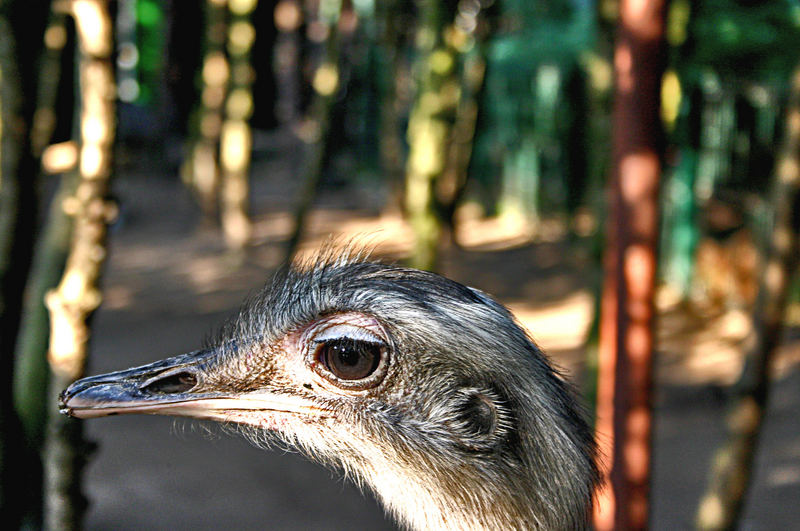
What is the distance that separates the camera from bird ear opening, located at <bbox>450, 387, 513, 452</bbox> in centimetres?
185

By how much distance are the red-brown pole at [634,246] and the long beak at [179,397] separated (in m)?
1.04

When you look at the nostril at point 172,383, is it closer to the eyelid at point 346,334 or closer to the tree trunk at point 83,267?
the eyelid at point 346,334

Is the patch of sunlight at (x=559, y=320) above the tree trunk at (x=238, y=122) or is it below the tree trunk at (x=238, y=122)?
below

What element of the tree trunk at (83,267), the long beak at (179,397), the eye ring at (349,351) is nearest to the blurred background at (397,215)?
the tree trunk at (83,267)

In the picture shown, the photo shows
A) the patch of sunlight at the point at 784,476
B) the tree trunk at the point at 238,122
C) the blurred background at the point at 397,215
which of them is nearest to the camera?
the blurred background at the point at 397,215

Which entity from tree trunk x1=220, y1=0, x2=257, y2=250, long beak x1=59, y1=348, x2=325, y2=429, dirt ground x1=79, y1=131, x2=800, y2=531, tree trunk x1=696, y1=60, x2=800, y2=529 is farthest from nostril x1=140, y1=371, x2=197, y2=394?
tree trunk x1=220, y1=0, x2=257, y2=250

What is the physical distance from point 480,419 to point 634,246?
3.16 ft

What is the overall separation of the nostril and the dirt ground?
0.55 ft

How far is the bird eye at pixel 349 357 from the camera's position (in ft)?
6.33

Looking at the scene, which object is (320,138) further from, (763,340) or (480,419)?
(480,419)

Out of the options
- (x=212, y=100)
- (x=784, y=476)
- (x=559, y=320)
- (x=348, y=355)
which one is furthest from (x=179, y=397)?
(x=212, y=100)

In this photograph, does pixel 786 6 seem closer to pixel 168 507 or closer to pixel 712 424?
pixel 712 424

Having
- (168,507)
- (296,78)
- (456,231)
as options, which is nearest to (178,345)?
(168,507)

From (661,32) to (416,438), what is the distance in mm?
1392
